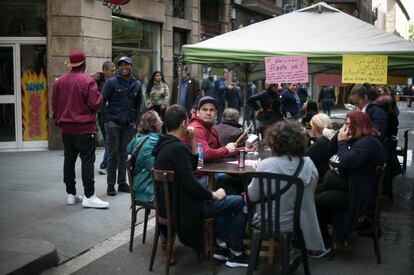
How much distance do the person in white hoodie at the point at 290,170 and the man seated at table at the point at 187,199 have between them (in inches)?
15.8

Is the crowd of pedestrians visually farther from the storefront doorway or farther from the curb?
the storefront doorway

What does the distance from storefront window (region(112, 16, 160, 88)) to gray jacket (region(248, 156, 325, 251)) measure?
9811mm

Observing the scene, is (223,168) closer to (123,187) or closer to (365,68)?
(365,68)

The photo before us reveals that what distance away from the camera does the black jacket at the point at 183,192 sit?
4.56 m

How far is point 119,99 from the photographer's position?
25.5 ft

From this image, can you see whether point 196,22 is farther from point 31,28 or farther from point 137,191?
point 137,191

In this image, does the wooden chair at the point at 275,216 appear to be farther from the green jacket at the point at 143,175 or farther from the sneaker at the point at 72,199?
the sneaker at the point at 72,199

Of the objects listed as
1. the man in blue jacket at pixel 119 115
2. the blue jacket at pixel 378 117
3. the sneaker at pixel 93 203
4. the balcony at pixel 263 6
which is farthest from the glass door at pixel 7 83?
the balcony at pixel 263 6

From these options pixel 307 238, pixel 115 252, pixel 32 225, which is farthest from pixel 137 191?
pixel 307 238

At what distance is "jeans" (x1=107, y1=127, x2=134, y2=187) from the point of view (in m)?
7.68

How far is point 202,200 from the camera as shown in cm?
472

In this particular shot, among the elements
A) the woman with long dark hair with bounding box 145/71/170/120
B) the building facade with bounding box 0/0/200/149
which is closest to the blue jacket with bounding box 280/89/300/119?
the woman with long dark hair with bounding box 145/71/170/120

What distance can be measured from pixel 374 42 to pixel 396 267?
3125 millimetres

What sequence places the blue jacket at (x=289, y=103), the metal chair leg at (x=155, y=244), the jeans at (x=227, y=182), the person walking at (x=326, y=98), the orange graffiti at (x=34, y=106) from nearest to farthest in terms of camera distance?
1. the metal chair leg at (x=155, y=244)
2. the jeans at (x=227, y=182)
3. the blue jacket at (x=289, y=103)
4. the orange graffiti at (x=34, y=106)
5. the person walking at (x=326, y=98)
